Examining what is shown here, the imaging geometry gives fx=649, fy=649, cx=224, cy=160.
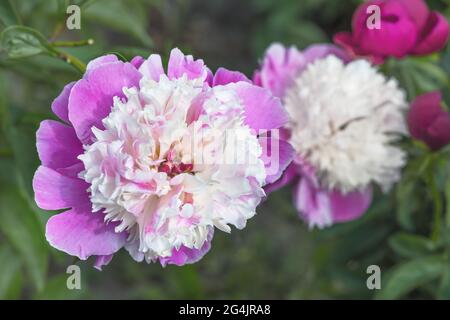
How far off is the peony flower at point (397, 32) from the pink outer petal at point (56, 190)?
415 mm

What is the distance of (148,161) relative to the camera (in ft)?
1.98

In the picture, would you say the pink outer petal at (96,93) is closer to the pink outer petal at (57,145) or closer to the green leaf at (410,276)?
the pink outer petal at (57,145)

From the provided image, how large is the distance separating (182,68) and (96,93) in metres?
0.09

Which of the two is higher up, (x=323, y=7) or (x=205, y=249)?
(x=323, y=7)

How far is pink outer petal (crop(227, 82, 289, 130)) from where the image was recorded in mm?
659

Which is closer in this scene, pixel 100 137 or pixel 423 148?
pixel 100 137

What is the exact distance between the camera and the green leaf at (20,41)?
68 centimetres

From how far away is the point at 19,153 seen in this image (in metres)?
0.84

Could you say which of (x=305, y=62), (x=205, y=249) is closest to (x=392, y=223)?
(x=305, y=62)

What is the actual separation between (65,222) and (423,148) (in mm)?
519

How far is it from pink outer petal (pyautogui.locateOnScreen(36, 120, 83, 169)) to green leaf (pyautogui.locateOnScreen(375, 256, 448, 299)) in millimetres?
483

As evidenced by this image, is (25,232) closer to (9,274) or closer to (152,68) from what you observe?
(9,274)

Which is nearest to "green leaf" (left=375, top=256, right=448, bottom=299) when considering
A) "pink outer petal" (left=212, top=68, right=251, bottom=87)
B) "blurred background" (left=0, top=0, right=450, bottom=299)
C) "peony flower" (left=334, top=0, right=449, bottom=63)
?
"blurred background" (left=0, top=0, right=450, bottom=299)

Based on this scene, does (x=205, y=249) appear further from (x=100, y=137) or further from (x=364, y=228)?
(x=364, y=228)
